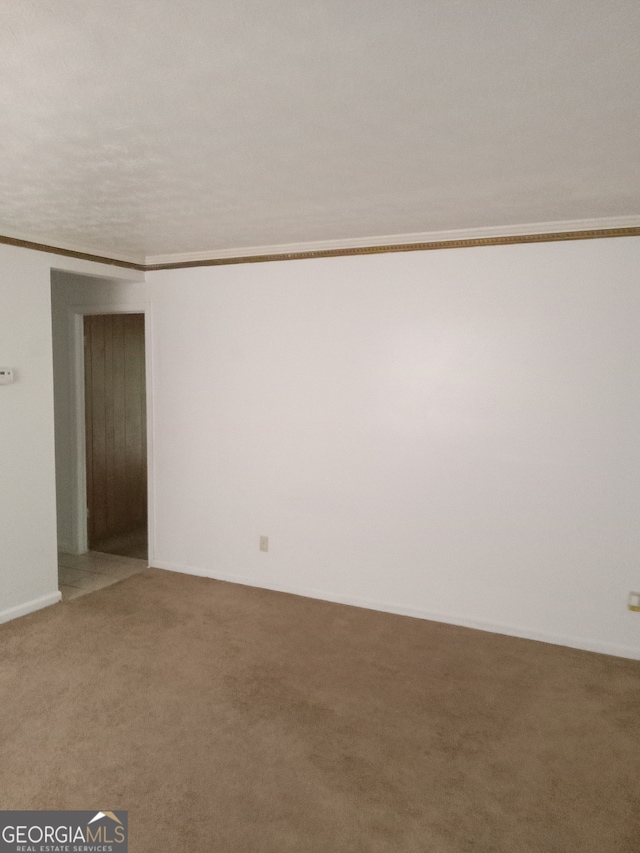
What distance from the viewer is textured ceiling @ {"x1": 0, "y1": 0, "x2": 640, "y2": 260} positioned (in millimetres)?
1463

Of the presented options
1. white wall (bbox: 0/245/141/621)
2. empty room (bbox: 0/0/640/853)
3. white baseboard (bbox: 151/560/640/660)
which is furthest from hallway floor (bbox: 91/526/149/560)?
white wall (bbox: 0/245/141/621)

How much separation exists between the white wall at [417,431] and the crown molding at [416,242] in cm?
6

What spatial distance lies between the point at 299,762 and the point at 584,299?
113 inches

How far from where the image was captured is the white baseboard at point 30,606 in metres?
3.80

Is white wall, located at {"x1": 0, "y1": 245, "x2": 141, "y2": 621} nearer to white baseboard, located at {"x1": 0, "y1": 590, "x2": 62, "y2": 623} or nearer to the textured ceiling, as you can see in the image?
white baseboard, located at {"x1": 0, "y1": 590, "x2": 62, "y2": 623}

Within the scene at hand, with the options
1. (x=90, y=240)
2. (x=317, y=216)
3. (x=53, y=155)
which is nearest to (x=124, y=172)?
(x=53, y=155)

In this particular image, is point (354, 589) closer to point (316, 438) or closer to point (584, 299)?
point (316, 438)

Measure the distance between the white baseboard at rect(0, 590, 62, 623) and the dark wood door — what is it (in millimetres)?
1278

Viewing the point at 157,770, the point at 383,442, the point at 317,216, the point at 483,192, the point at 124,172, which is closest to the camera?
the point at 157,770

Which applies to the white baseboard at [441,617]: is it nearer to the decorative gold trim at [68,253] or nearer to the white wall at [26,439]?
the white wall at [26,439]

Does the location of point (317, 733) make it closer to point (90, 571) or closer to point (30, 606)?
point (30, 606)

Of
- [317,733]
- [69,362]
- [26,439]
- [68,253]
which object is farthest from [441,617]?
[69,362]

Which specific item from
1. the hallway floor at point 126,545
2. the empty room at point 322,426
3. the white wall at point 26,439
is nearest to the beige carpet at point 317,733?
the empty room at point 322,426

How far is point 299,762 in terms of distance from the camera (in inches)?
97.3
